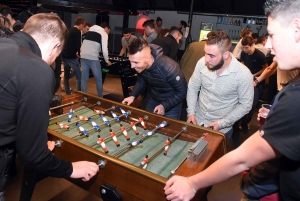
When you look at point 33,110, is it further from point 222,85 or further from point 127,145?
point 222,85

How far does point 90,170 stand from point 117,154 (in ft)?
0.73

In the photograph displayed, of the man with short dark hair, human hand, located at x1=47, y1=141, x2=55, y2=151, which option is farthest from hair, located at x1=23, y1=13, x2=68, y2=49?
the man with short dark hair

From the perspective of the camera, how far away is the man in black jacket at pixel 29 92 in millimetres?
945

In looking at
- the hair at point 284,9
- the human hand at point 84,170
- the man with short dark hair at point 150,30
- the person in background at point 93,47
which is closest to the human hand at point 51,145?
the human hand at point 84,170

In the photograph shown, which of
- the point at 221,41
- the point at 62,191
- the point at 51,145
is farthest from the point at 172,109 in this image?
the point at 51,145

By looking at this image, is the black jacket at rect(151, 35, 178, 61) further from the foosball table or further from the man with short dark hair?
the foosball table

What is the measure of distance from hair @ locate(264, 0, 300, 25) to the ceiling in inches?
265

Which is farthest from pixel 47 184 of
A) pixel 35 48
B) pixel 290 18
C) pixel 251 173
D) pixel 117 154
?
pixel 290 18

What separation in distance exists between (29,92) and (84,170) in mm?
544

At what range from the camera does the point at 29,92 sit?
94cm

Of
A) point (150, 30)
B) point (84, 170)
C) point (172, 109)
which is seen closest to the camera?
point (84, 170)

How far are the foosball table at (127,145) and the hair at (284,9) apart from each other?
815mm

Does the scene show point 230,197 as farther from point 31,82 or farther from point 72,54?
point 72,54

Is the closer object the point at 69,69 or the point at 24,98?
the point at 24,98
